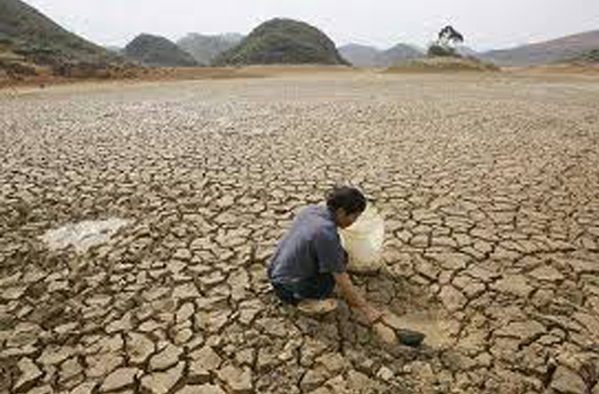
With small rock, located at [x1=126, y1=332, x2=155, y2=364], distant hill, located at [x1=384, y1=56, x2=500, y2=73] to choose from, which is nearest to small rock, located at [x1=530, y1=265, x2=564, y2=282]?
small rock, located at [x1=126, y1=332, x2=155, y2=364]

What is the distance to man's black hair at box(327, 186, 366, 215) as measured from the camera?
10.4ft

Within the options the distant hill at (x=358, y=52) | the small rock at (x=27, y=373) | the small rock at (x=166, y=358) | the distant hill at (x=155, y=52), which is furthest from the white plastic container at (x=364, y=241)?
the distant hill at (x=358, y=52)

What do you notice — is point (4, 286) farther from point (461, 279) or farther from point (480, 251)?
point (480, 251)

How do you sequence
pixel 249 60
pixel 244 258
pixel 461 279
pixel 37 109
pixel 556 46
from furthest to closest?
pixel 556 46 → pixel 249 60 → pixel 37 109 → pixel 244 258 → pixel 461 279

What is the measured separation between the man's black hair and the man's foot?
22.1 inches

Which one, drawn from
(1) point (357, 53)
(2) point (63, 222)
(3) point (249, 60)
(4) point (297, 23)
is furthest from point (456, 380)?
(1) point (357, 53)

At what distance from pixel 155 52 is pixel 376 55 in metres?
78.4

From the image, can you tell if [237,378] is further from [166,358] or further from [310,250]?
[310,250]

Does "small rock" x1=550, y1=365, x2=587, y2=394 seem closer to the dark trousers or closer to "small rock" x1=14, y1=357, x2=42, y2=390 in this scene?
the dark trousers

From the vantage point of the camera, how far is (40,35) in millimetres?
37656

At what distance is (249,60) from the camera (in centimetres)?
4644

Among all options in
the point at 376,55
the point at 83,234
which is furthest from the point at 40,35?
the point at 376,55

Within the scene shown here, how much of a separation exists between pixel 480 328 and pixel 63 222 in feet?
11.8

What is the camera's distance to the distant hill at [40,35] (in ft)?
108
